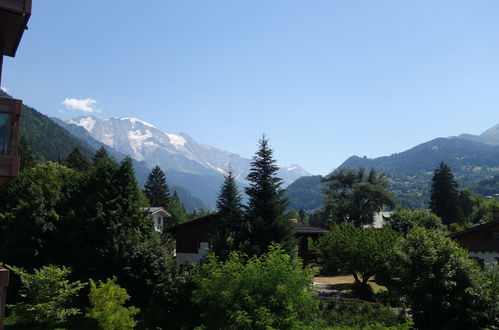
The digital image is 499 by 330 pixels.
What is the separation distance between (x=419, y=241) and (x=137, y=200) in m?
18.4

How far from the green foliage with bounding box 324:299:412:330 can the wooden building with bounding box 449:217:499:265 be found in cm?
1713

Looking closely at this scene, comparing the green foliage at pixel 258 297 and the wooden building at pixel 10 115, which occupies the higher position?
the wooden building at pixel 10 115

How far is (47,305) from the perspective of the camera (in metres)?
19.3

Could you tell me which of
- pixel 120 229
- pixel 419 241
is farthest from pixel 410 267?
pixel 120 229

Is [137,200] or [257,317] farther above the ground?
[137,200]

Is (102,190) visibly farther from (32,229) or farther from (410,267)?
(410,267)

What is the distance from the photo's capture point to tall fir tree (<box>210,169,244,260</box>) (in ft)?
87.3

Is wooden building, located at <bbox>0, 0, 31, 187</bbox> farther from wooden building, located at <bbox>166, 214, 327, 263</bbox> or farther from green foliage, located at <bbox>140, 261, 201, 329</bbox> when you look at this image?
wooden building, located at <bbox>166, 214, 327, 263</bbox>

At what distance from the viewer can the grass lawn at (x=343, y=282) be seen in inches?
1424

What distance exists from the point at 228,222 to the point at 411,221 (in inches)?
1149

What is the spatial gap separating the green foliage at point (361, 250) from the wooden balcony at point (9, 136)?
82.2 feet

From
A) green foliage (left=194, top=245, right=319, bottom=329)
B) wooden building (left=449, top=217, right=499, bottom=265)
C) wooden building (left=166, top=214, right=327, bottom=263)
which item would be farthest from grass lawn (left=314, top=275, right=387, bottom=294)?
green foliage (left=194, top=245, right=319, bottom=329)

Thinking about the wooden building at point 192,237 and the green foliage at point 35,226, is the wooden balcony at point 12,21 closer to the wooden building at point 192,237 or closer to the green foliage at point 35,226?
the green foliage at point 35,226

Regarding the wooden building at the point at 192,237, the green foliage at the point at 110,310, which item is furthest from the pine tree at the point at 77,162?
the green foliage at the point at 110,310
